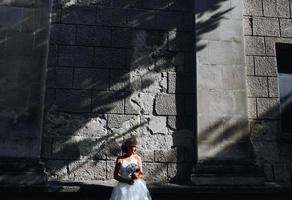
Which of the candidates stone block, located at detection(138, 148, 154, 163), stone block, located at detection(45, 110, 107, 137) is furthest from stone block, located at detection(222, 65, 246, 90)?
stone block, located at detection(45, 110, 107, 137)

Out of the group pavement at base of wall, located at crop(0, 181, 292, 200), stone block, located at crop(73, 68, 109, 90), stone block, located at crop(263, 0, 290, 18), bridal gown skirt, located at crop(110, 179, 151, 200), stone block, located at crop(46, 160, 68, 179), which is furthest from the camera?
stone block, located at crop(263, 0, 290, 18)

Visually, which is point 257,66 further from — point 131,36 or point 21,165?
point 21,165

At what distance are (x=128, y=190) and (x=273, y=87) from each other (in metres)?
3.15

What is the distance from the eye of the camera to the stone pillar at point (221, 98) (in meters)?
6.76

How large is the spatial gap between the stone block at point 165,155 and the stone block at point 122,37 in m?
1.77

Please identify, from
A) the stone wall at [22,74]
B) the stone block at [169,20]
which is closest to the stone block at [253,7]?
the stone block at [169,20]

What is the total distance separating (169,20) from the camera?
7.47 m

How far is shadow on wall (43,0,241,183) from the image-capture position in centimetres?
678

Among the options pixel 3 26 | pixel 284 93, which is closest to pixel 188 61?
pixel 284 93

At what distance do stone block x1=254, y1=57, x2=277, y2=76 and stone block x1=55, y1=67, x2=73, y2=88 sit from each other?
3.00 meters

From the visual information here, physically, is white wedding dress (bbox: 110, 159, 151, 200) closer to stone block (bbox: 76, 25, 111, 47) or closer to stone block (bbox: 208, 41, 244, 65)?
stone block (bbox: 76, 25, 111, 47)

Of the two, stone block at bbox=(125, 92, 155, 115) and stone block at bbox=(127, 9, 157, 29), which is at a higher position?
stone block at bbox=(127, 9, 157, 29)

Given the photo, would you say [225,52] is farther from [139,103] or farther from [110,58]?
[110,58]

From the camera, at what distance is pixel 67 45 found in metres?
7.11
